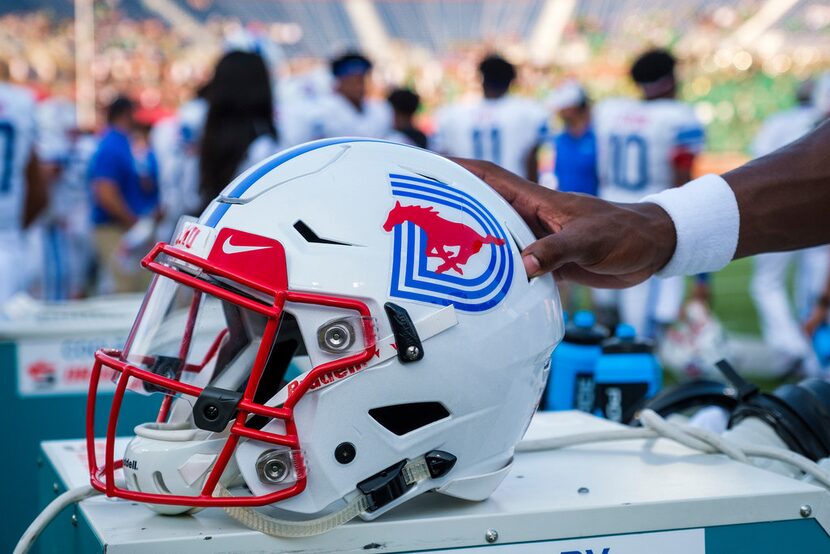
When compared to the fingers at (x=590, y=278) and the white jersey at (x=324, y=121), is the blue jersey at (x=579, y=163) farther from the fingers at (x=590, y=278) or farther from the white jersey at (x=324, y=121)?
the fingers at (x=590, y=278)

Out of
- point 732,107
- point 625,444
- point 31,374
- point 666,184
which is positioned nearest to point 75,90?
point 666,184

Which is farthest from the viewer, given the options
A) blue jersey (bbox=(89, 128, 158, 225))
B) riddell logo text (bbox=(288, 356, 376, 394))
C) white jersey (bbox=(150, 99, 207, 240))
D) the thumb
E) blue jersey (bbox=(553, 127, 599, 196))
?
blue jersey (bbox=(89, 128, 158, 225))

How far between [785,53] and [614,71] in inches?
112

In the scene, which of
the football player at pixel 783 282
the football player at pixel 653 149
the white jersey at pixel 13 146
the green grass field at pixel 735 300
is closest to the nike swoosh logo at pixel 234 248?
the white jersey at pixel 13 146

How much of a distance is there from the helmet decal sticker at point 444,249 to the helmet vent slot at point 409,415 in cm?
13

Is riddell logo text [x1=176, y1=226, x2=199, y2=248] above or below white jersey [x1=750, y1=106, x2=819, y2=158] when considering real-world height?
below

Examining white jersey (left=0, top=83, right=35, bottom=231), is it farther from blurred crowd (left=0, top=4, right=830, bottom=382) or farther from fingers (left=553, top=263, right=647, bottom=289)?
fingers (left=553, top=263, right=647, bottom=289)

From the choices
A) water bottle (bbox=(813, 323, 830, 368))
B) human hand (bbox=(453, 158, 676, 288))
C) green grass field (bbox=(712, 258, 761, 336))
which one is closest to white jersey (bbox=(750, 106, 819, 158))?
green grass field (bbox=(712, 258, 761, 336))

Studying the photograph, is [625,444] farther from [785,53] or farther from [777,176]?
[785,53]

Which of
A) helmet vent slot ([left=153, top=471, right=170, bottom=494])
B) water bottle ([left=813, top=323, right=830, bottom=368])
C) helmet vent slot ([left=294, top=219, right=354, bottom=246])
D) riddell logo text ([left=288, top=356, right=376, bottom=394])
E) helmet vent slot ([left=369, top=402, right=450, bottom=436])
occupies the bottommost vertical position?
water bottle ([left=813, top=323, right=830, bottom=368])

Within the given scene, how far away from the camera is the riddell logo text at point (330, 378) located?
119 cm

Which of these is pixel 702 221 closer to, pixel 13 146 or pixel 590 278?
pixel 590 278

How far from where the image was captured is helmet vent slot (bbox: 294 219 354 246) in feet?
4.06

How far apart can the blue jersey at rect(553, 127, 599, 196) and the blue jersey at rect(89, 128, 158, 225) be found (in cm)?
284
